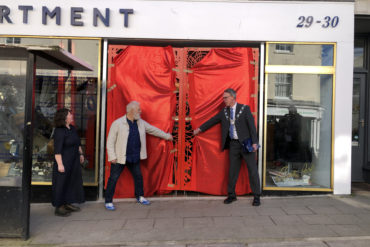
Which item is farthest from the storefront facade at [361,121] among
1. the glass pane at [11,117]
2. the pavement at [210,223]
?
the glass pane at [11,117]

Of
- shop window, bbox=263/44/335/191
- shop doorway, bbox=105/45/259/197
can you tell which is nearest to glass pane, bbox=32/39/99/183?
shop doorway, bbox=105/45/259/197

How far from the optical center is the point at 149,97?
5.77m

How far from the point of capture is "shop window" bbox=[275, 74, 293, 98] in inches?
233

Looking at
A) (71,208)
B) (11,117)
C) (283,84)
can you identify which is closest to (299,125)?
(283,84)

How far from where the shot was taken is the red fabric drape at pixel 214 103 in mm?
5805

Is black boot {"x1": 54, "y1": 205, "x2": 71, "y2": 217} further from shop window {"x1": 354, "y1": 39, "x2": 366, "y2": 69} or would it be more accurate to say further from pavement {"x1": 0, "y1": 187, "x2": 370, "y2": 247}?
shop window {"x1": 354, "y1": 39, "x2": 366, "y2": 69}

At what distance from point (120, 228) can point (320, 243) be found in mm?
2643

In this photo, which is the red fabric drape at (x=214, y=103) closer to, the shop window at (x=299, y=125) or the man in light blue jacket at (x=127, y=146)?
the shop window at (x=299, y=125)

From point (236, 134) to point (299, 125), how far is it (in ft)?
4.87

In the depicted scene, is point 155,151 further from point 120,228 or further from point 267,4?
point 267,4

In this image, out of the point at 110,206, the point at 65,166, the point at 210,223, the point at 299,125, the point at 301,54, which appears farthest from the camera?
the point at 299,125

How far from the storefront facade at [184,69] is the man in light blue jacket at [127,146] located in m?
0.41

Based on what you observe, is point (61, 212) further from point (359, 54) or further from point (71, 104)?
point (359, 54)

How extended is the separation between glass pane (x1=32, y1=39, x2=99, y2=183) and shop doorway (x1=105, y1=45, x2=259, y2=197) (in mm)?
369
